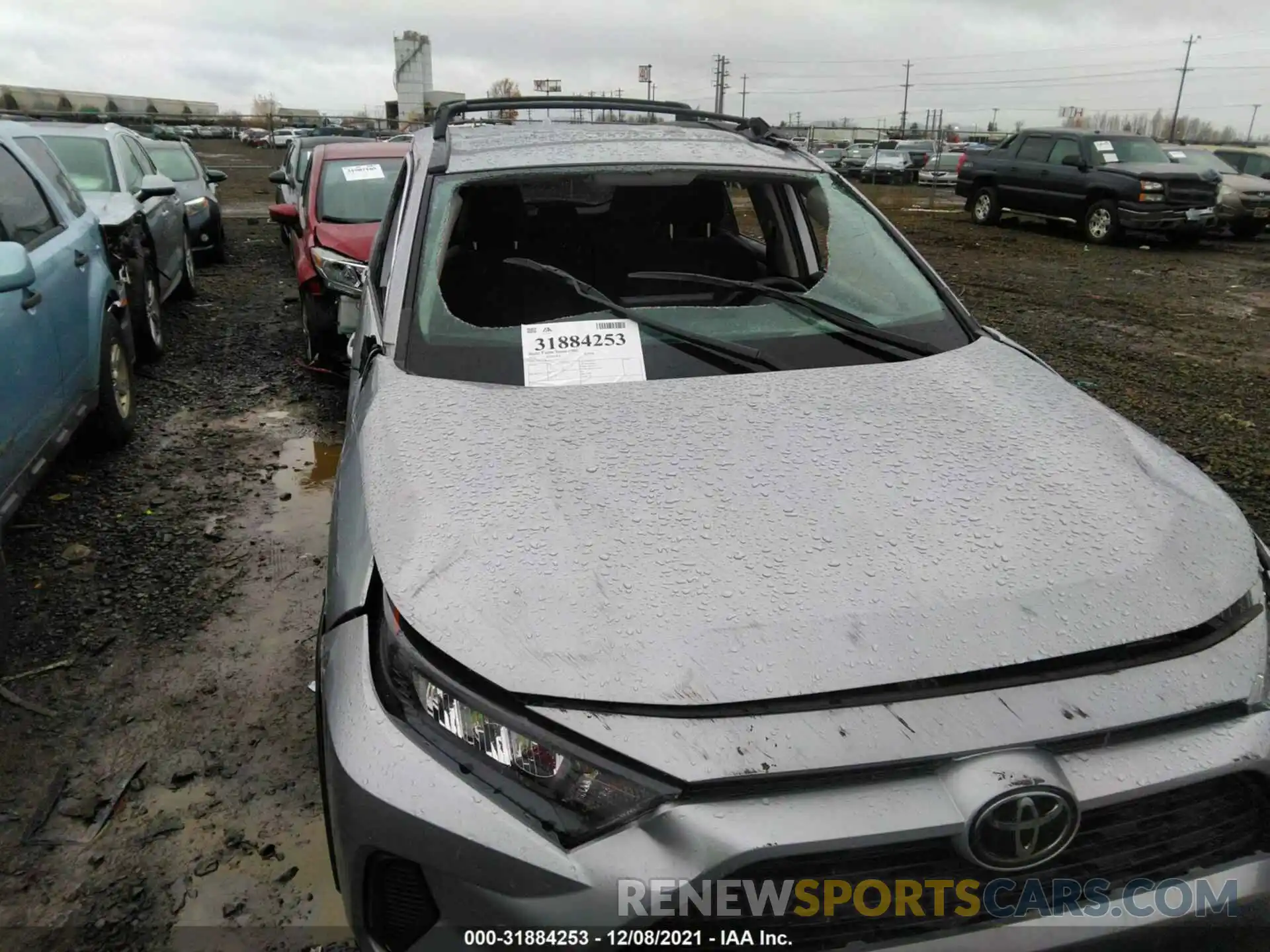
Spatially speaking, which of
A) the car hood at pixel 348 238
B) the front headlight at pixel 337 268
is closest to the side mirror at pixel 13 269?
the front headlight at pixel 337 268

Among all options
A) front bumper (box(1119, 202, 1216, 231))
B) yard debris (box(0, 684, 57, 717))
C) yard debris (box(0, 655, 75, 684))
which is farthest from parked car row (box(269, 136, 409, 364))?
front bumper (box(1119, 202, 1216, 231))

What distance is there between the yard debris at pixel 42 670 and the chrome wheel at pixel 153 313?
3977mm

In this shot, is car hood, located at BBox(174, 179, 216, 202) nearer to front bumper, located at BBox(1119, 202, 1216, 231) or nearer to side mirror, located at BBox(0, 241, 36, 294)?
side mirror, located at BBox(0, 241, 36, 294)

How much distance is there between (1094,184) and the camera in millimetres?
14758

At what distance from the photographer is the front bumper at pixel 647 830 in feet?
4.26

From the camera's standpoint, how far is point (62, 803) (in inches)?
97.7

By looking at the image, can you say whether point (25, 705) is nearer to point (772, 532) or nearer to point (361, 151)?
point (772, 532)

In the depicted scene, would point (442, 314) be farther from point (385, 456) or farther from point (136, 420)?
point (136, 420)

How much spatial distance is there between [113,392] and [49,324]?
3.14ft

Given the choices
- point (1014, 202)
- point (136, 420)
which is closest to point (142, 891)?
point (136, 420)

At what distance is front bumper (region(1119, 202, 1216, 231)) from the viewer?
13984 mm

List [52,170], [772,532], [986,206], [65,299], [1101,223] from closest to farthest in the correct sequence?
[772,532]
[65,299]
[52,170]
[1101,223]
[986,206]

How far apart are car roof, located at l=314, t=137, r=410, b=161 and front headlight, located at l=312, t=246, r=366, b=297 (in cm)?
174

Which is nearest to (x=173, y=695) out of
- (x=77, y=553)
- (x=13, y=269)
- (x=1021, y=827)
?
(x=77, y=553)
